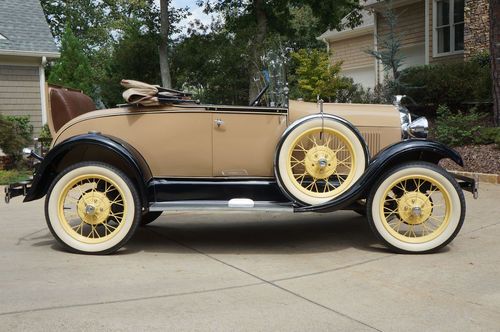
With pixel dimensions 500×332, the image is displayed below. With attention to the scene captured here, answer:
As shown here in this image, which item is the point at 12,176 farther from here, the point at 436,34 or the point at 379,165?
the point at 436,34

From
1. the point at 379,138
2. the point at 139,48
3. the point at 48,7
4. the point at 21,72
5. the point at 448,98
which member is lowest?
the point at 379,138

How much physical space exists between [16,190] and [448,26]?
15419mm

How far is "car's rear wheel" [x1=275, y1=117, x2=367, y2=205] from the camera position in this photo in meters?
4.41

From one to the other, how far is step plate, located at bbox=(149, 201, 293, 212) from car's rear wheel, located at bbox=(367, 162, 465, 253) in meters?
0.77

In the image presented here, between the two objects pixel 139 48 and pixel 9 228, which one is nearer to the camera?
pixel 9 228

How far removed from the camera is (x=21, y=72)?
45.6 ft

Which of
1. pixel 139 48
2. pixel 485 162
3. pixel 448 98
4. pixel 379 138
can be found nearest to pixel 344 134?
pixel 379 138

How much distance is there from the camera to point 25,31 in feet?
48.4

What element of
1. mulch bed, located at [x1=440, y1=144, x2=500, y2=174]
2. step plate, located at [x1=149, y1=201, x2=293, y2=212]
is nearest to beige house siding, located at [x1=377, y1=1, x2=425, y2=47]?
mulch bed, located at [x1=440, y1=144, x2=500, y2=174]

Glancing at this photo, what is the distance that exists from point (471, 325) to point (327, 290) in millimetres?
973

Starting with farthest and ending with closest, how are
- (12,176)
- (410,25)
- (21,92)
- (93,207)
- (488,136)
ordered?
(410,25) → (21,92) → (12,176) → (488,136) → (93,207)

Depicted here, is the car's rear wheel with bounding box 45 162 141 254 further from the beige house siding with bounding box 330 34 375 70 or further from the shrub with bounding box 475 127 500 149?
the beige house siding with bounding box 330 34 375 70

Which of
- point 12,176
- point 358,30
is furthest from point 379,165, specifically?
point 358,30

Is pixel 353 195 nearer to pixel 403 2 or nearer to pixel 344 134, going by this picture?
pixel 344 134
